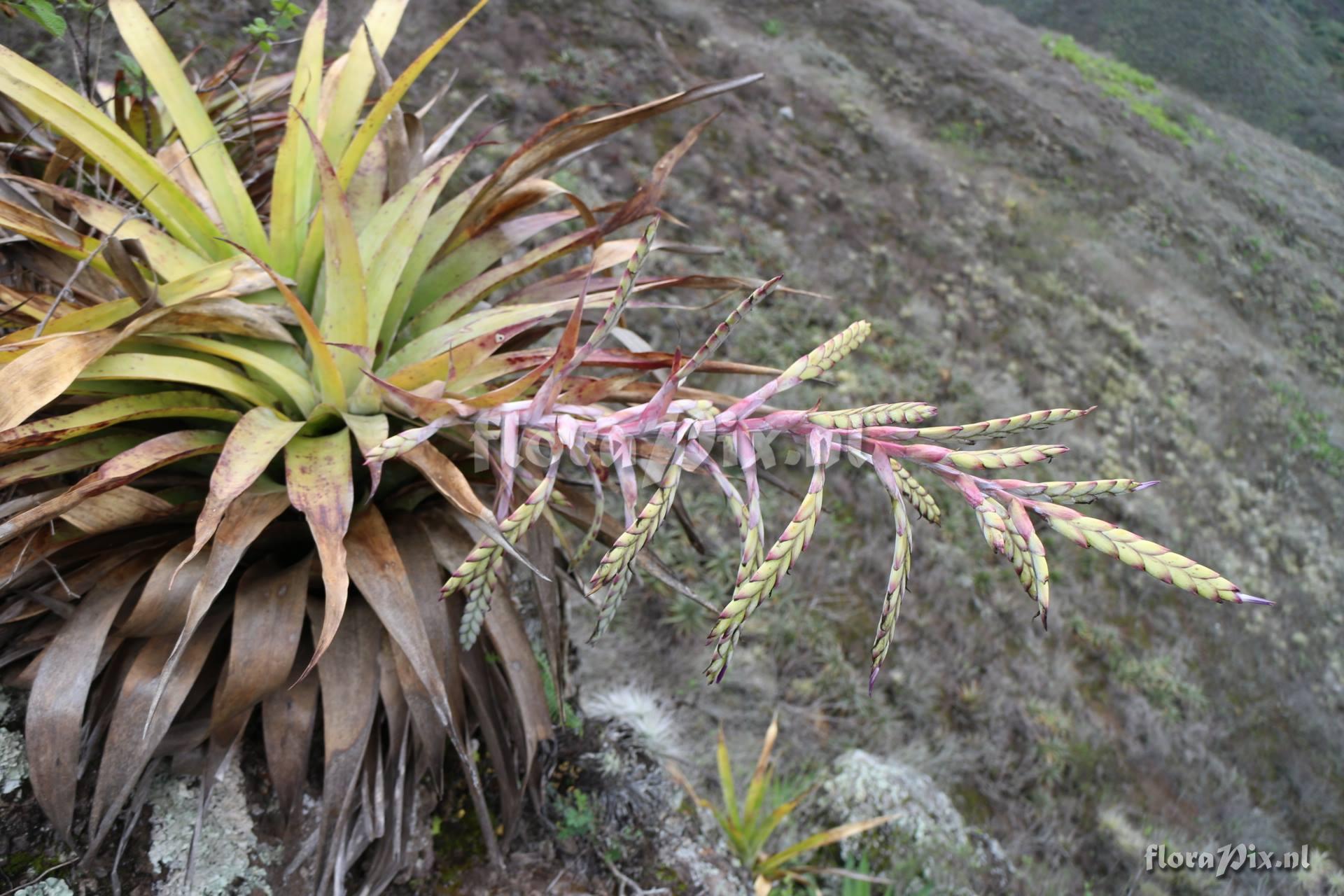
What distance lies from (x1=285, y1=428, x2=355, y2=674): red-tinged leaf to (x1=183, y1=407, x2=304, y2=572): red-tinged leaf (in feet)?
0.14

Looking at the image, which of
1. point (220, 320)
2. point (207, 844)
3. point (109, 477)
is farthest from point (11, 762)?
point (220, 320)

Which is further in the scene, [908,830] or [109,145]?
[908,830]

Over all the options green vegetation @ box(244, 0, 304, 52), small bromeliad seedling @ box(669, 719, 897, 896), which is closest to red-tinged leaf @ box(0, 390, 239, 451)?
green vegetation @ box(244, 0, 304, 52)

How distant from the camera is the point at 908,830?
2.70 metres

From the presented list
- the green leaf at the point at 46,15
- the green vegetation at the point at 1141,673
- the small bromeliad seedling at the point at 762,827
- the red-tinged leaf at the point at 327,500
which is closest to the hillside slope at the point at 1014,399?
the green vegetation at the point at 1141,673

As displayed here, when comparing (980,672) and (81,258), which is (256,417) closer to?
(81,258)

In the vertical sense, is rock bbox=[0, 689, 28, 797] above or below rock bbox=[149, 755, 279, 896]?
above

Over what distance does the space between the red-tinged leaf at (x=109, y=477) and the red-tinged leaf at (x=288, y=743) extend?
1.48 ft

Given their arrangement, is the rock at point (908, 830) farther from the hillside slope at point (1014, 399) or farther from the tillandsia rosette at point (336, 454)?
the tillandsia rosette at point (336, 454)

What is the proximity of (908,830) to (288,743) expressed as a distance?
2292 mm

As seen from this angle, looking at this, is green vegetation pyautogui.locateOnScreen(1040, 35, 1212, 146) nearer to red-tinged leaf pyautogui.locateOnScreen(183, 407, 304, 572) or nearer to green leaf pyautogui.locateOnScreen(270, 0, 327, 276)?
green leaf pyautogui.locateOnScreen(270, 0, 327, 276)

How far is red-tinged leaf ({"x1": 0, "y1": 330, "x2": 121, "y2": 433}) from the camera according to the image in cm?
99

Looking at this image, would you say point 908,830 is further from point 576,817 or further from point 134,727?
point 134,727

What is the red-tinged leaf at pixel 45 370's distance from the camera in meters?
0.99
